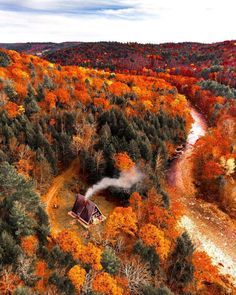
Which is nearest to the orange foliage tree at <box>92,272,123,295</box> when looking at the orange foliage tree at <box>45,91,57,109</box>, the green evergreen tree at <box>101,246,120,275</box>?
the green evergreen tree at <box>101,246,120,275</box>

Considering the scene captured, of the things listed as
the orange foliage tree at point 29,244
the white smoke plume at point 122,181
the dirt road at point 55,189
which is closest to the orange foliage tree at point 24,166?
the dirt road at point 55,189

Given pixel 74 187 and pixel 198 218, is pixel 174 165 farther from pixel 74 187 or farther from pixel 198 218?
pixel 74 187

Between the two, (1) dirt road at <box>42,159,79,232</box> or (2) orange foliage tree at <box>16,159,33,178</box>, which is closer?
(1) dirt road at <box>42,159,79,232</box>

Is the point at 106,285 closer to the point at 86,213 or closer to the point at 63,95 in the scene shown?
the point at 86,213

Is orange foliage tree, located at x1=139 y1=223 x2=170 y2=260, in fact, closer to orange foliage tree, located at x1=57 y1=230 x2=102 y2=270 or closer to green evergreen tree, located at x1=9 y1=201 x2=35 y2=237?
orange foliage tree, located at x1=57 y1=230 x2=102 y2=270

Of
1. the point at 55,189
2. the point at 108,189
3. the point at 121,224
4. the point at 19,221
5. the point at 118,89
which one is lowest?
the point at 108,189

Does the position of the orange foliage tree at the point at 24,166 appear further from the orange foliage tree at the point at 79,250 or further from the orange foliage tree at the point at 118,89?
the orange foliage tree at the point at 118,89

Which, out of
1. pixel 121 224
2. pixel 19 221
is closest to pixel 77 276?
pixel 19 221
